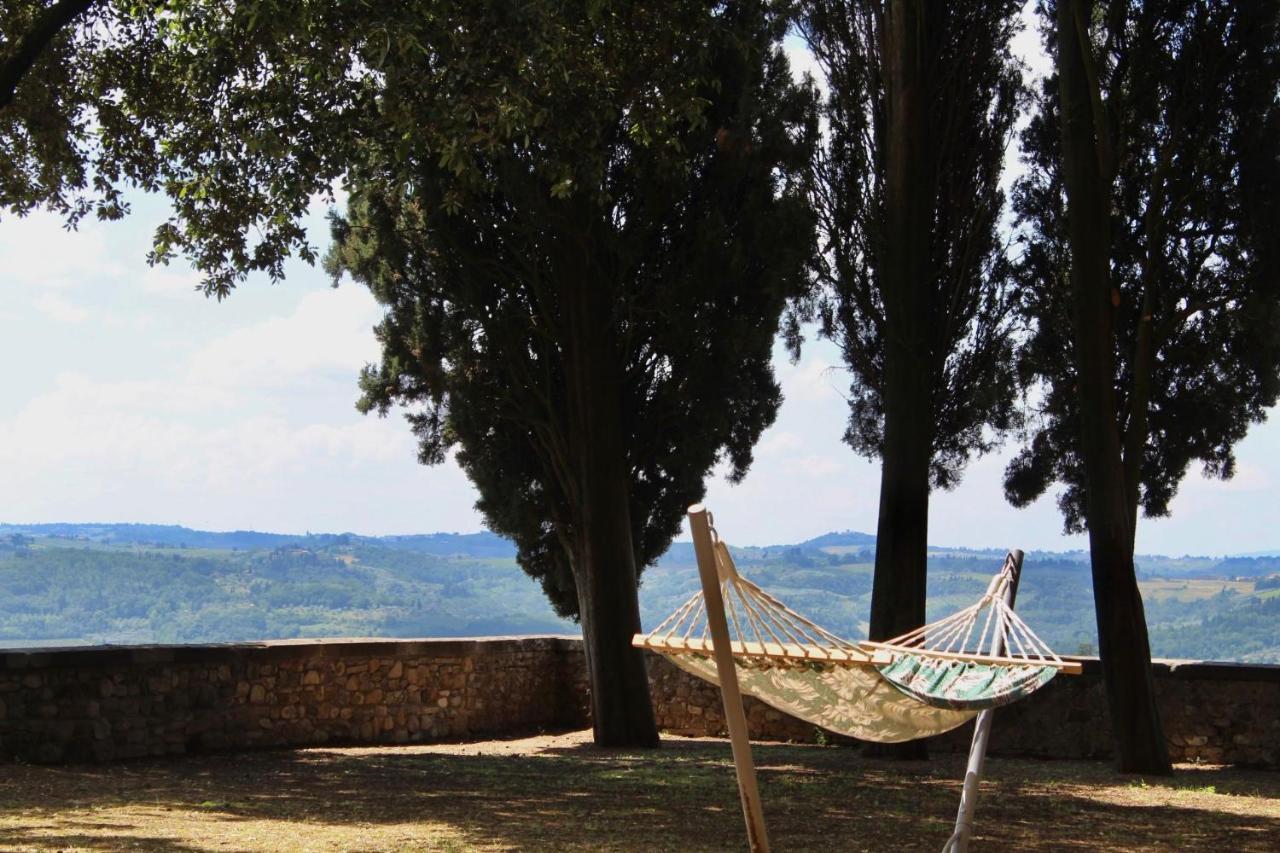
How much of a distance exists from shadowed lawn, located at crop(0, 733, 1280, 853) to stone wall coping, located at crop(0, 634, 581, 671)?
0.80 m

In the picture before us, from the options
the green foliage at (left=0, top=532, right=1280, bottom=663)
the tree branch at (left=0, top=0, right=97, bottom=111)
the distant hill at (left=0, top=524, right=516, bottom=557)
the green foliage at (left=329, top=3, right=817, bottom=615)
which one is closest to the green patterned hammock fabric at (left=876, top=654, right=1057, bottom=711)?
the green foliage at (left=329, top=3, right=817, bottom=615)

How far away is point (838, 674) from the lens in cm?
534

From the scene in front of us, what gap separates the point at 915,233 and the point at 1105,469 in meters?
2.36

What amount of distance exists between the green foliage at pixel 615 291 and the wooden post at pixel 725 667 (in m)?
6.64

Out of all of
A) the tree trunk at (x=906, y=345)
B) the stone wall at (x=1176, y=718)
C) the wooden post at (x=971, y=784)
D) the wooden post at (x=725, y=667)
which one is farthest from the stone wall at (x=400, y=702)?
the wooden post at (x=725, y=667)

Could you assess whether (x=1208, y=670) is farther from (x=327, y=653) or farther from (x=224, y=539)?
(x=224, y=539)

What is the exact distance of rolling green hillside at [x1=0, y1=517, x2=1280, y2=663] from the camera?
36344 millimetres

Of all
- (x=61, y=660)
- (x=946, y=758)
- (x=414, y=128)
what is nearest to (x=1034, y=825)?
(x=946, y=758)

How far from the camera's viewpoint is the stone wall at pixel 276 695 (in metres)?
10.0

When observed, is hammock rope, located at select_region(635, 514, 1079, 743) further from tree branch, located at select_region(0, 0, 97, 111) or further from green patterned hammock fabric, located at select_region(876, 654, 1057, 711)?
tree branch, located at select_region(0, 0, 97, 111)

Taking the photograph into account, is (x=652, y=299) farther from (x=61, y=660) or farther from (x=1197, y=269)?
(x=61, y=660)

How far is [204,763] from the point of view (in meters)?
10.4

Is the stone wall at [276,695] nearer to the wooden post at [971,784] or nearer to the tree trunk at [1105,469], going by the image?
the tree trunk at [1105,469]

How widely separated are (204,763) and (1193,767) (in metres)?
8.00
